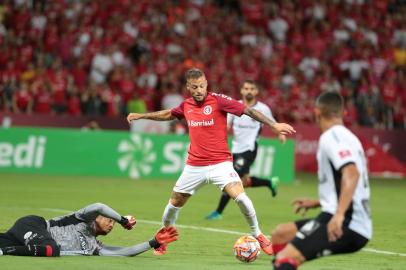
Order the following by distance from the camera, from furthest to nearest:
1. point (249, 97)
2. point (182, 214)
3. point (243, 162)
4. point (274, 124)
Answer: point (182, 214) → point (243, 162) → point (249, 97) → point (274, 124)

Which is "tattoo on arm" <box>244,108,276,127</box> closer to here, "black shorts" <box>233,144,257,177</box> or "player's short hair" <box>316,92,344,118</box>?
"player's short hair" <box>316,92,344,118</box>

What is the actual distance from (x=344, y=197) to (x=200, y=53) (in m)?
22.1

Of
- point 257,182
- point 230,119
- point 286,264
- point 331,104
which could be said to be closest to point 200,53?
point 257,182

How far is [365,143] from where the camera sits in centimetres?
2812

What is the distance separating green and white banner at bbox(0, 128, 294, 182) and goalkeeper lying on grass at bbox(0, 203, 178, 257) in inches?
527

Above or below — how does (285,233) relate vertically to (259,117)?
below

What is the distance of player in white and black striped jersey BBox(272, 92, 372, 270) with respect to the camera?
7184mm

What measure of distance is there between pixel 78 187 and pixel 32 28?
8.28 meters

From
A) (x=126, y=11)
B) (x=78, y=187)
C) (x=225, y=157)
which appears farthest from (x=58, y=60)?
(x=225, y=157)

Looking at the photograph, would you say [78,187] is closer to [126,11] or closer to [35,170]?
[35,170]

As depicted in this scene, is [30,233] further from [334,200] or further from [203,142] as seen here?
[334,200]

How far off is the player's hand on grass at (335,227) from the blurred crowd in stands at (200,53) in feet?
61.3

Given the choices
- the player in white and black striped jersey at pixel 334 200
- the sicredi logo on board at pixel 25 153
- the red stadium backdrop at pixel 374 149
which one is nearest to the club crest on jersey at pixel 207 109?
the player in white and black striped jersey at pixel 334 200

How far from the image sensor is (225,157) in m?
11.5
